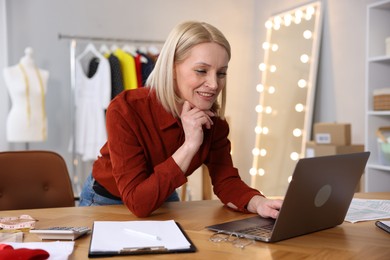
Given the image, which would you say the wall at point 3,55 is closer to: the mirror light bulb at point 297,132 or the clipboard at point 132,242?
the mirror light bulb at point 297,132

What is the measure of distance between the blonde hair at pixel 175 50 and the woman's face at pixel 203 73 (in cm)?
2

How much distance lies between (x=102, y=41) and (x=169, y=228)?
3.40 m

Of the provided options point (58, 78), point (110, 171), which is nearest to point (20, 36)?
point (58, 78)

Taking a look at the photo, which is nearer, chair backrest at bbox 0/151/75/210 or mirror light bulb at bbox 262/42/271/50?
chair backrest at bbox 0/151/75/210

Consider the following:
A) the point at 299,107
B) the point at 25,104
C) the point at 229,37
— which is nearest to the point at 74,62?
the point at 25,104

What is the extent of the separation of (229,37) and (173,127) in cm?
355

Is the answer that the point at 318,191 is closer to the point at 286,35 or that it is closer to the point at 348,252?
the point at 348,252

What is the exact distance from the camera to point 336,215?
1.21 m

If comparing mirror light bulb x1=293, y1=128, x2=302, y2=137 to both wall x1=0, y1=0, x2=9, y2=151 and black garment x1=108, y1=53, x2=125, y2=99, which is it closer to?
black garment x1=108, y1=53, x2=125, y2=99

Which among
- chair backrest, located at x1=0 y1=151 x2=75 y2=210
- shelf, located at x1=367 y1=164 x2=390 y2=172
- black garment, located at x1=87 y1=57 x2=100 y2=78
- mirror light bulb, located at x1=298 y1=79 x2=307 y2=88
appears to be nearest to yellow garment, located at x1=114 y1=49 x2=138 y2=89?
black garment, located at x1=87 y1=57 x2=100 y2=78

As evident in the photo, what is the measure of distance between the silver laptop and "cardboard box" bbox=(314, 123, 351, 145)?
2.04 meters

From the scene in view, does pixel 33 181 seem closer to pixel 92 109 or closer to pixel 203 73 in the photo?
pixel 203 73

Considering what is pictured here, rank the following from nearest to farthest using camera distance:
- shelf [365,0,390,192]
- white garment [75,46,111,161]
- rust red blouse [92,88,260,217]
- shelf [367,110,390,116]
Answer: rust red blouse [92,88,260,217]
shelf [367,110,390,116]
shelf [365,0,390,192]
white garment [75,46,111,161]

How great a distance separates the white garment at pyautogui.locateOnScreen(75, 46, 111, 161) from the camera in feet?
12.8
